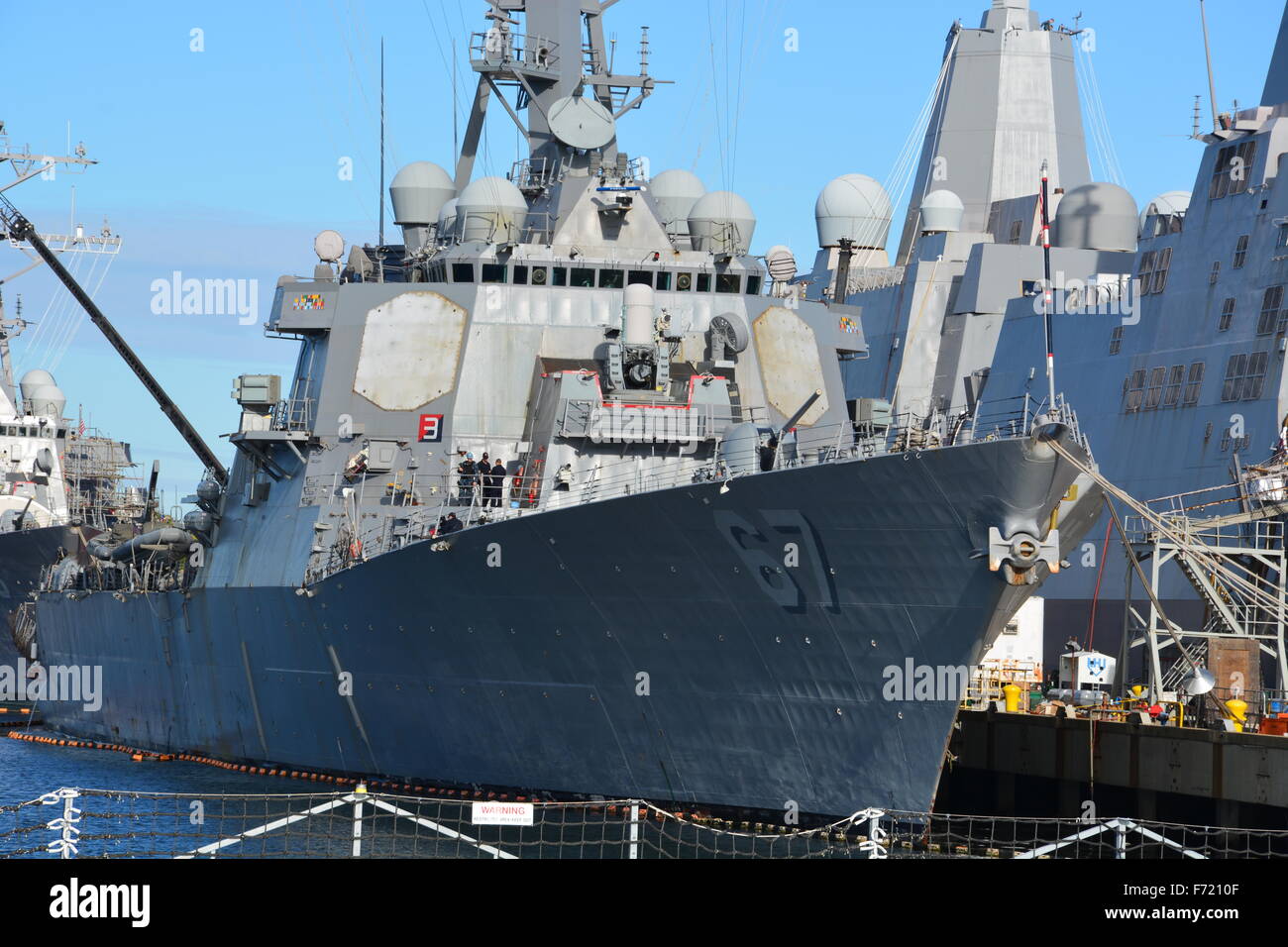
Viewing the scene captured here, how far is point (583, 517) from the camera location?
18.8m

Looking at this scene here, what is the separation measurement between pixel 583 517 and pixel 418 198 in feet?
32.4

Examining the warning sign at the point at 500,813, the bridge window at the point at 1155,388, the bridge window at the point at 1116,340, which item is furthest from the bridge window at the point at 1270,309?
the warning sign at the point at 500,813

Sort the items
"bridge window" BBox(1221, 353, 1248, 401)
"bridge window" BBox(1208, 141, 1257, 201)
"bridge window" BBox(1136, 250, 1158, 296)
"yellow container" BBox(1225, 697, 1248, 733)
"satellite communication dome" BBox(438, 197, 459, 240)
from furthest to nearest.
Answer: "bridge window" BBox(1136, 250, 1158, 296) < "bridge window" BBox(1208, 141, 1257, 201) < "bridge window" BBox(1221, 353, 1248, 401) < "satellite communication dome" BBox(438, 197, 459, 240) < "yellow container" BBox(1225, 697, 1248, 733)

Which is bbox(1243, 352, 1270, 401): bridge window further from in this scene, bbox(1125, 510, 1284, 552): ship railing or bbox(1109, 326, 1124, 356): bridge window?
bbox(1109, 326, 1124, 356): bridge window

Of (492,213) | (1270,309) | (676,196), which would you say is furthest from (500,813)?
(1270,309)

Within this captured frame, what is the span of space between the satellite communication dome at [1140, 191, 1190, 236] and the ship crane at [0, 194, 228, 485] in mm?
18874

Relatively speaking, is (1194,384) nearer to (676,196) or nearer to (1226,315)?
(1226,315)

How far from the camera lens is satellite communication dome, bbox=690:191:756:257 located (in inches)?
987

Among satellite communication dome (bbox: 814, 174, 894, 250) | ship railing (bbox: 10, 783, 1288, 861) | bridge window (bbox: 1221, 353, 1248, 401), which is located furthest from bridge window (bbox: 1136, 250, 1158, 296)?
ship railing (bbox: 10, 783, 1288, 861)

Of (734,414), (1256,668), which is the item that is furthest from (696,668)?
(1256,668)

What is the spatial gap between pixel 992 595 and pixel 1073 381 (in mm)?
21143

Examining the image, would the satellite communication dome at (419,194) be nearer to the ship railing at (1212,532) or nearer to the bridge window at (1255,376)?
the ship railing at (1212,532)

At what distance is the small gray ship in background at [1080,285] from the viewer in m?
32.2

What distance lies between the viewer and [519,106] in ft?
90.0
